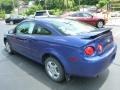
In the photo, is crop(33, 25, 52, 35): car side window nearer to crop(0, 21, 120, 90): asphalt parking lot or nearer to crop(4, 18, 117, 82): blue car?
crop(4, 18, 117, 82): blue car

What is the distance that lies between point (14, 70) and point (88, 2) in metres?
56.6

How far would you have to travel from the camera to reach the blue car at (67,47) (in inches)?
164

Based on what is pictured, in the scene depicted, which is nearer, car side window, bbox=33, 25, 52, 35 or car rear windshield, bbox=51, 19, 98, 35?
car rear windshield, bbox=51, 19, 98, 35

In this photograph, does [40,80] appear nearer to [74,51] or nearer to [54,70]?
[54,70]

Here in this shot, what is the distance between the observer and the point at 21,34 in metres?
6.09

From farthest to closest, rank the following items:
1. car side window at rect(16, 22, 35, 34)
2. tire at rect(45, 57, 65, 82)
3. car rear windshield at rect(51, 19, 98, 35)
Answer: car side window at rect(16, 22, 35, 34) → car rear windshield at rect(51, 19, 98, 35) → tire at rect(45, 57, 65, 82)

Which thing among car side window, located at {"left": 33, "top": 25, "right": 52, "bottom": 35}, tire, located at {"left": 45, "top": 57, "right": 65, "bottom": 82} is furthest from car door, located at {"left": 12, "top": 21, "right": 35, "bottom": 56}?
tire, located at {"left": 45, "top": 57, "right": 65, "bottom": 82}

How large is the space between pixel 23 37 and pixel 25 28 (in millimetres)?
329

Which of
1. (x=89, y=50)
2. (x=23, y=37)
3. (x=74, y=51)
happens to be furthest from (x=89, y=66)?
(x=23, y=37)

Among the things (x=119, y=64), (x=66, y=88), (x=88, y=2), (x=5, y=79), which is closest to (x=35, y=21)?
(x=5, y=79)

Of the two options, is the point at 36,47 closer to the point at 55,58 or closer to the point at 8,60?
the point at 55,58

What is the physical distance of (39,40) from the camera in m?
5.10

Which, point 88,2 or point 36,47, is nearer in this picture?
point 36,47

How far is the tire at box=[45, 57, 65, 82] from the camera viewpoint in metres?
4.65
